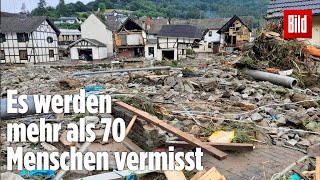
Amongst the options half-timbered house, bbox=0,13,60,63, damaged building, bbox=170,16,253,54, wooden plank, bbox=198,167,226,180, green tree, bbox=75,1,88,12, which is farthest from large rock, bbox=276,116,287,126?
green tree, bbox=75,1,88,12

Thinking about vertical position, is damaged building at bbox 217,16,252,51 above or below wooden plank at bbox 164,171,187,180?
above

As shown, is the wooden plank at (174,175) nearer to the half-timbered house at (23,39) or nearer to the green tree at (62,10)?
the half-timbered house at (23,39)

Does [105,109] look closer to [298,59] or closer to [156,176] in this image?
[156,176]

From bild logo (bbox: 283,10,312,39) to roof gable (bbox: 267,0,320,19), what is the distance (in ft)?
0.99

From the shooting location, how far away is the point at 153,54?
3569cm

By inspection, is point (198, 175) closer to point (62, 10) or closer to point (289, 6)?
point (289, 6)

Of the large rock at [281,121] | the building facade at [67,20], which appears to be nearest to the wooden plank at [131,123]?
the large rock at [281,121]

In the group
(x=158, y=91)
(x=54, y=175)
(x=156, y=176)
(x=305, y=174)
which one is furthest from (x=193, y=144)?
(x=158, y=91)

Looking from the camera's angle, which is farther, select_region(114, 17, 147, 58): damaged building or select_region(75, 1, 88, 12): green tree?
select_region(75, 1, 88, 12): green tree

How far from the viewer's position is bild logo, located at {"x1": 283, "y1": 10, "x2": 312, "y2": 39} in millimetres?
11875

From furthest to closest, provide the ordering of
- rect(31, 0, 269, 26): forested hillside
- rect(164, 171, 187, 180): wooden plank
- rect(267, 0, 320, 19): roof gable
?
rect(31, 0, 269, 26): forested hillside → rect(267, 0, 320, 19): roof gable → rect(164, 171, 187, 180): wooden plank

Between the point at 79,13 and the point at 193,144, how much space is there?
8356 centimetres

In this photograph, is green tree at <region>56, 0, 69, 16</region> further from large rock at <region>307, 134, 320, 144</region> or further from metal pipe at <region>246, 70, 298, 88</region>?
large rock at <region>307, 134, 320, 144</region>

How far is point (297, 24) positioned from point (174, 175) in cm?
1149
